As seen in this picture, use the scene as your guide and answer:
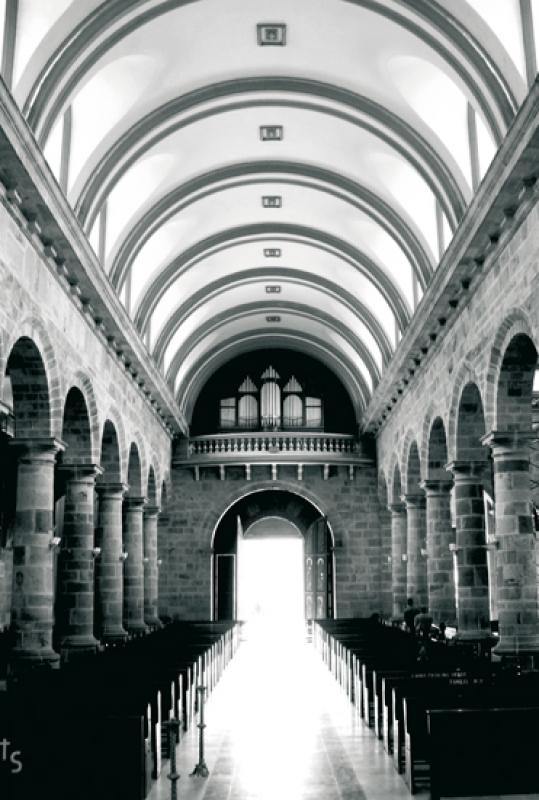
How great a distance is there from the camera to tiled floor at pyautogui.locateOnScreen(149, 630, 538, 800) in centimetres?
910

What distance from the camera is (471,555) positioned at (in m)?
18.1

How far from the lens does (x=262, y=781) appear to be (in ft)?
31.2

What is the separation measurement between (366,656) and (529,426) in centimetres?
447

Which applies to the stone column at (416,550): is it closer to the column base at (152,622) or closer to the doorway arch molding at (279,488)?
the doorway arch molding at (279,488)

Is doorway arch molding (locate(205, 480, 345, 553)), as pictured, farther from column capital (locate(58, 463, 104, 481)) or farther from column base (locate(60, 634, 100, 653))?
column capital (locate(58, 463, 104, 481))

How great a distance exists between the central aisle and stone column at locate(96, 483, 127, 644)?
3.89m

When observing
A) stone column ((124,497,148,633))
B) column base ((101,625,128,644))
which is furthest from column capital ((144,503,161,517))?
column base ((101,625,128,644))

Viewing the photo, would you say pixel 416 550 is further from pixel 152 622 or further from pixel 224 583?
pixel 224 583

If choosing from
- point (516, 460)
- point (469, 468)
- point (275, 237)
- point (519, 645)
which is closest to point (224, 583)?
A: point (275, 237)

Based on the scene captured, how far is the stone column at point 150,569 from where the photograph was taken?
90.2ft

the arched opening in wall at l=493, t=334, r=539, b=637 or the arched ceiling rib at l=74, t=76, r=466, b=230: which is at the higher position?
the arched ceiling rib at l=74, t=76, r=466, b=230

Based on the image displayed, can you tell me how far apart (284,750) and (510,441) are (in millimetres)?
6160

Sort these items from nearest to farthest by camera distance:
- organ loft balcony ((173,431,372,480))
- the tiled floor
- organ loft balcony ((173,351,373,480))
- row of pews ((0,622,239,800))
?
row of pews ((0,622,239,800))
the tiled floor
organ loft balcony ((173,431,372,480))
organ loft balcony ((173,351,373,480))

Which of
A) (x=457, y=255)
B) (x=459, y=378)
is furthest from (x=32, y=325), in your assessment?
(x=459, y=378)
